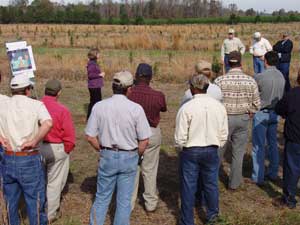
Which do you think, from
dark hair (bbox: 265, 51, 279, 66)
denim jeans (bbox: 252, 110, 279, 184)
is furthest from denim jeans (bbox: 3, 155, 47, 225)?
dark hair (bbox: 265, 51, 279, 66)

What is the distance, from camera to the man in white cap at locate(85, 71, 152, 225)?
168 inches

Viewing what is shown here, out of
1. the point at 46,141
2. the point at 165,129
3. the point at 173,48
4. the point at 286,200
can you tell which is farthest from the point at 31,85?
the point at 173,48

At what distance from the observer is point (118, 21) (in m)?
66.4

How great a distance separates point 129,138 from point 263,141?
8.50 ft

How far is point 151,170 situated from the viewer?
538 cm

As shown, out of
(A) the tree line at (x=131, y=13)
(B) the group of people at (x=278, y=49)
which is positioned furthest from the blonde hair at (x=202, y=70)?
(A) the tree line at (x=131, y=13)

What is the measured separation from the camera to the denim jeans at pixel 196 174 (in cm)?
462

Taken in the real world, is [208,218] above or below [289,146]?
below

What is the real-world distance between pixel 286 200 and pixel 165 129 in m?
4.08

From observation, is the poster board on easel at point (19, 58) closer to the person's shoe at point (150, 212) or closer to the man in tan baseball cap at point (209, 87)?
the person's shoe at point (150, 212)

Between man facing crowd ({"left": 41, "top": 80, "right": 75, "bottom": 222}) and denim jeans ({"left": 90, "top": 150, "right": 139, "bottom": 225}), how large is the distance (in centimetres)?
71

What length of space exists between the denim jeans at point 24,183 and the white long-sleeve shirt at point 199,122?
1.46 m

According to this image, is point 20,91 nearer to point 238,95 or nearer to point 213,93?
point 213,93

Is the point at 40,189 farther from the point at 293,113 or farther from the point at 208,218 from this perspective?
the point at 293,113
